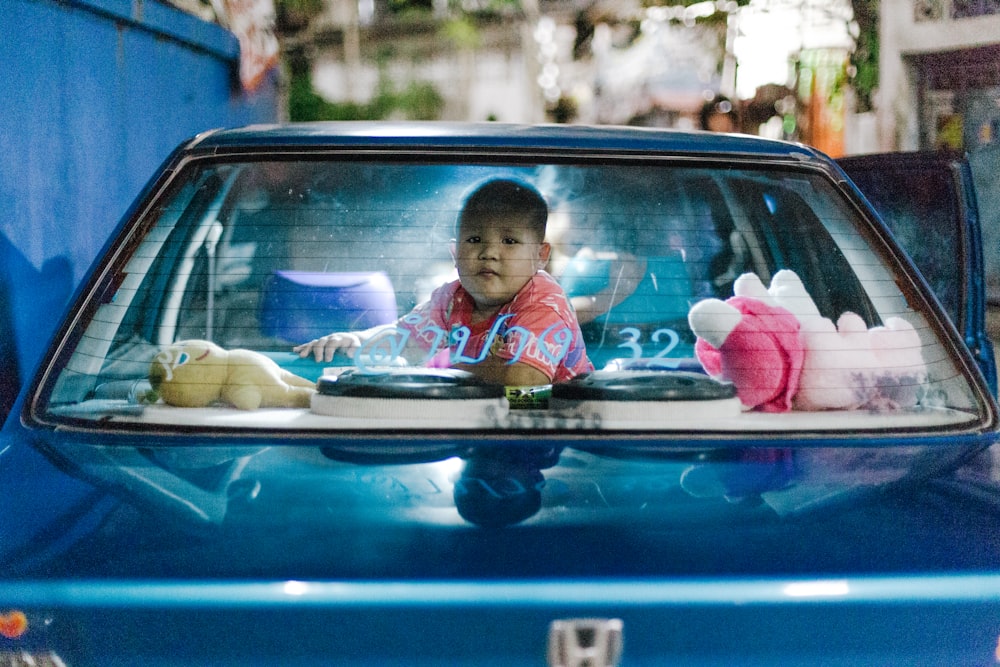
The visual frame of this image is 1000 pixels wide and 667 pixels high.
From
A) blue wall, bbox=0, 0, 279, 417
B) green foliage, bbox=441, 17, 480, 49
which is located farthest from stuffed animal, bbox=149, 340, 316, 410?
green foliage, bbox=441, 17, 480, 49

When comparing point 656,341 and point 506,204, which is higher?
point 506,204

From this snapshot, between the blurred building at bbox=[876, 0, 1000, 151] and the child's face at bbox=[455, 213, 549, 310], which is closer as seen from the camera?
the child's face at bbox=[455, 213, 549, 310]

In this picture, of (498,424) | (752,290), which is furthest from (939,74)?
(498,424)

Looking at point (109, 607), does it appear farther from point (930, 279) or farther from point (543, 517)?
point (930, 279)

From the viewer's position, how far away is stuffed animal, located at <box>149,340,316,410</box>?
205 cm

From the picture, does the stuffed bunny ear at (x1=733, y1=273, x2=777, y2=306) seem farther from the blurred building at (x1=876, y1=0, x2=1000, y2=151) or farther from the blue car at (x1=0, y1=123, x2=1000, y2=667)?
the blurred building at (x1=876, y1=0, x2=1000, y2=151)

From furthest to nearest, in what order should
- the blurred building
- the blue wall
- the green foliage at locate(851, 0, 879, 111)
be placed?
1. the green foliage at locate(851, 0, 879, 111)
2. the blurred building
3. the blue wall

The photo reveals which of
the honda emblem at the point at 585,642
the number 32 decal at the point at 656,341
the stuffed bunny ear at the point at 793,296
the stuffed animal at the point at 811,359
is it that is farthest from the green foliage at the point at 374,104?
the honda emblem at the point at 585,642

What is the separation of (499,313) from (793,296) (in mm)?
637

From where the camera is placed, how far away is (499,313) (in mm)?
2348

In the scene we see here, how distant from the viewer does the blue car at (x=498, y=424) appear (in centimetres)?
138

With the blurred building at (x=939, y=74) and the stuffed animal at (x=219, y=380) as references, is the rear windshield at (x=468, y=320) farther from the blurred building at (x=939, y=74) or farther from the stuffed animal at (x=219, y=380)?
the blurred building at (x=939, y=74)

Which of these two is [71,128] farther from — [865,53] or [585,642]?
[865,53]

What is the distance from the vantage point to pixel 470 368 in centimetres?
228
